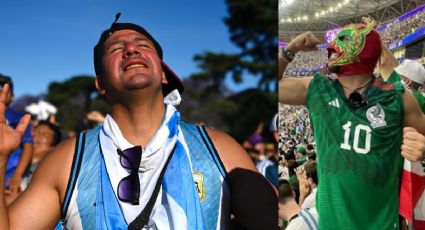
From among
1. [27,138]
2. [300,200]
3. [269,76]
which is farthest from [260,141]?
[269,76]

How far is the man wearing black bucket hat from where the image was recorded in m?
1.69

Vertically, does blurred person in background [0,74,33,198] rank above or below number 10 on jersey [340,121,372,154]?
below

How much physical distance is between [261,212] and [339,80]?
506 millimetres

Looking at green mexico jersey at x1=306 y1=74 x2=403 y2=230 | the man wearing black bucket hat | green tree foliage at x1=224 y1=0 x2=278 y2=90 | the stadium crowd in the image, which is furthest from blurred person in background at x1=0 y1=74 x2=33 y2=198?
green tree foliage at x1=224 y1=0 x2=278 y2=90

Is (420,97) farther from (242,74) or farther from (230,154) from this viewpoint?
(242,74)

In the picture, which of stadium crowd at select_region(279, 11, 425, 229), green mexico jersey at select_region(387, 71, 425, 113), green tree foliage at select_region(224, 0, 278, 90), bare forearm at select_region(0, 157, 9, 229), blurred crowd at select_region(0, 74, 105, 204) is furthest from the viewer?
green tree foliage at select_region(224, 0, 278, 90)

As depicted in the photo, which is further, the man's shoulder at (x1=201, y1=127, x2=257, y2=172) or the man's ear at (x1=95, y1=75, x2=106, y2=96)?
the man's ear at (x1=95, y1=75, x2=106, y2=96)

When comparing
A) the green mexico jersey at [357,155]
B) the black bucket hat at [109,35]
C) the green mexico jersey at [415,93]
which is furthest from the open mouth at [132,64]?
the green mexico jersey at [415,93]

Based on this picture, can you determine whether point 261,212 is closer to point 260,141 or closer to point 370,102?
point 370,102

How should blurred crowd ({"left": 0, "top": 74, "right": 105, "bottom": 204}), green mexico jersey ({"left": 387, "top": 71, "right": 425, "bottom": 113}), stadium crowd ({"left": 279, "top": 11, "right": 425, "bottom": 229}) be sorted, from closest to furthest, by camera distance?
green mexico jersey ({"left": 387, "top": 71, "right": 425, "bottom": 113}) < stadium crowd ({"left": 279, "top": 11, "right": 425, "bottom": 229}) < blurred crowd ({"left": 0, "top": 74, "right": 105, "bottom": 204})

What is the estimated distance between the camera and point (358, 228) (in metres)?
1.89

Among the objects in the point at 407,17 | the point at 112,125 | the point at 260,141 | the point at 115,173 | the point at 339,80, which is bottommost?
the point at 260,141

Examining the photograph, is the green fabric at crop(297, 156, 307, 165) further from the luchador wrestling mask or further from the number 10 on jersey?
the luchador wrestling mask

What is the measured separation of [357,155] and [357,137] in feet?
0.19
